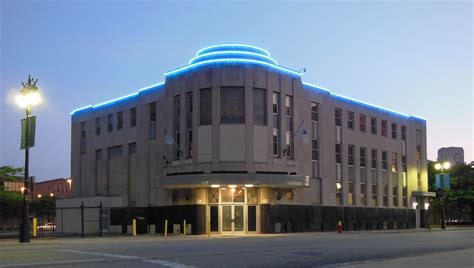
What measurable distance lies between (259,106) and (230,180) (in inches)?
265

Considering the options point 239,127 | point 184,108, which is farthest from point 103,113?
point 239,127

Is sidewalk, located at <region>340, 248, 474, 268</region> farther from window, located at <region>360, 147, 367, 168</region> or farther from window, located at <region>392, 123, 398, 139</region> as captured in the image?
window, located at <region>392, 123, 398, 139</region>

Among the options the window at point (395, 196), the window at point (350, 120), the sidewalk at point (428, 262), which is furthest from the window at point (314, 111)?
the sidewalk at point (428, 262)

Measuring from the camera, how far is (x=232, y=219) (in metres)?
44.1

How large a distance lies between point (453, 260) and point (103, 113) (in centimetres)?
4494

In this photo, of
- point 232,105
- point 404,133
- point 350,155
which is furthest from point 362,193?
point 232,105

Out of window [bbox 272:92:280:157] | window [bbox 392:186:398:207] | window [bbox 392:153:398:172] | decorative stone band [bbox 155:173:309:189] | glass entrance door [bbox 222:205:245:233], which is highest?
window [bbox 272:92:280:157]

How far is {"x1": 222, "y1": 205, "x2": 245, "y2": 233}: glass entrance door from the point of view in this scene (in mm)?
44019

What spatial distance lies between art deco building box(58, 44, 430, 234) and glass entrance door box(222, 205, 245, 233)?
0.25 ft

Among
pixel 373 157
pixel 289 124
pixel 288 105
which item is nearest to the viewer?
pixel 289 124

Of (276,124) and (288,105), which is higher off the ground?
(288,105)

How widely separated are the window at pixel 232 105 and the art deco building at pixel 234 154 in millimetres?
76

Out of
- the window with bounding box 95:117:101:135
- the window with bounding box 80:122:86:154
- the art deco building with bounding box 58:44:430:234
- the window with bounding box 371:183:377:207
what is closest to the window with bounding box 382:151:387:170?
the art deco building with bounding box 58:44:430:234

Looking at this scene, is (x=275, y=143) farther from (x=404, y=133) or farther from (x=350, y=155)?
(x=404, y=133)
